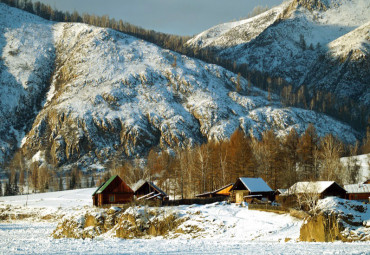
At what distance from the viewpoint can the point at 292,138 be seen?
306ft

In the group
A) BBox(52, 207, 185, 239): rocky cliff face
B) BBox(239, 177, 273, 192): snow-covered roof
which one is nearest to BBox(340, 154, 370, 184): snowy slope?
BBox(239, 177, 273, 192): snow-covered roof

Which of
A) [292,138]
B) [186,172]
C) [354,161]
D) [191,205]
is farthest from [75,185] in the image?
[354,161]

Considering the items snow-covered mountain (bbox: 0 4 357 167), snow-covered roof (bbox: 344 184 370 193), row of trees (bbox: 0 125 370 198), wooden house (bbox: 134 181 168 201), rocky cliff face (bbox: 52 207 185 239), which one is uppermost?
snow-covered mountain (bbox: 0 4 357 167)

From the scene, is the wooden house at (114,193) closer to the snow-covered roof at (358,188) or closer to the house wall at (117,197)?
the house wall at (117,197)

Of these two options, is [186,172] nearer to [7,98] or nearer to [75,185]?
[75,185]

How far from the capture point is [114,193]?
68500 mm

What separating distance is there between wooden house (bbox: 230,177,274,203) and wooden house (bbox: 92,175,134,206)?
20.2 meters

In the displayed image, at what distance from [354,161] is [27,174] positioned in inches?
4752

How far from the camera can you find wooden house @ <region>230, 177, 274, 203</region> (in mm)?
60375

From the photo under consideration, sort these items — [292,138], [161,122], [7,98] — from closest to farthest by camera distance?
[292,138]
[161,122]
[7,98]

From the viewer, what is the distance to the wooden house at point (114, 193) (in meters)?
67.7

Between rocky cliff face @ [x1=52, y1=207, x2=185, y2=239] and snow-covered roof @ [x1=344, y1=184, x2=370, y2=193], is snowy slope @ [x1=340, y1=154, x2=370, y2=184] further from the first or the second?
rocky cliff face @ [x1=52, y1=207, x2=185, y2=239]

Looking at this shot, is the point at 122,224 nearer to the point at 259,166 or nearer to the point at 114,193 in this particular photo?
the point at 114,193

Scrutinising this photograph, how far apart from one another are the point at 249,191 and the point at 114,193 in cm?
2608
